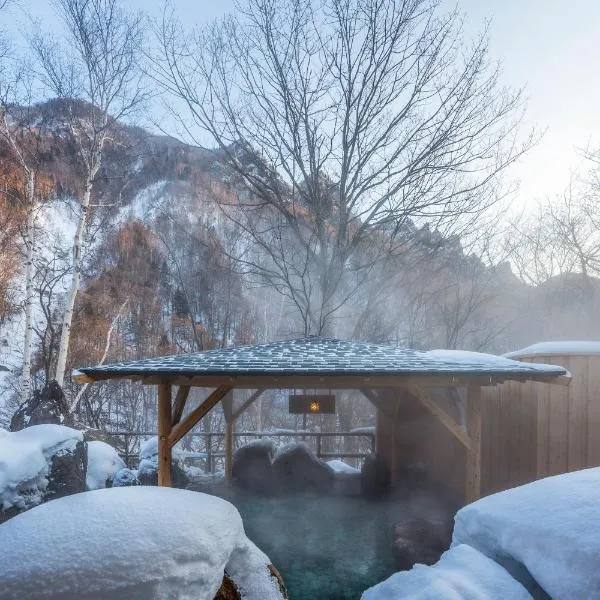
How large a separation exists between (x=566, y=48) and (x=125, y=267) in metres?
17.4

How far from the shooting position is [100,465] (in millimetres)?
8961

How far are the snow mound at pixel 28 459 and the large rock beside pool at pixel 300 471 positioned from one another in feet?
14.4

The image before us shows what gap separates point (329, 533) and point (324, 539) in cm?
28

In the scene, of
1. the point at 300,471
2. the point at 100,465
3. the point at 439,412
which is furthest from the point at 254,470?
the point at 439,412

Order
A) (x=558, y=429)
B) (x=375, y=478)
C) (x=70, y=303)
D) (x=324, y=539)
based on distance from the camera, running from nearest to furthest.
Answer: (x=558, y=429) → (x=324, y=539) → (x=375, y=478) → (x=70, y=303)

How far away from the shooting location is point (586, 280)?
1675 cm

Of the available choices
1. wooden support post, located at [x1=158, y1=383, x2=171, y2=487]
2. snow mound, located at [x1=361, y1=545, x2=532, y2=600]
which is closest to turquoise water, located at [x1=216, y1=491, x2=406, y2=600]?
wooden support post, located at [x1=158, y1=383, x2=171, y2=487]

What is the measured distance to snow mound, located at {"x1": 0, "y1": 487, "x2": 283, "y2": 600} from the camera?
1925 millimetres

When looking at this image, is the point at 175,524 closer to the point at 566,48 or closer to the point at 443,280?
the point at 566,48

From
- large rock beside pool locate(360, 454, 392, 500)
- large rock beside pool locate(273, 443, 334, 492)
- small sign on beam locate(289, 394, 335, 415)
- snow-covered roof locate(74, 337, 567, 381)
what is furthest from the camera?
large rock beside pool locate(273, 443, 334, 492)

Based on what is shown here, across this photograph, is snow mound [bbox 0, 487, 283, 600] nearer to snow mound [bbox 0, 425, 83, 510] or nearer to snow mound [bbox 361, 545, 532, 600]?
snow mound [bbox 361, 545, 532, 600]

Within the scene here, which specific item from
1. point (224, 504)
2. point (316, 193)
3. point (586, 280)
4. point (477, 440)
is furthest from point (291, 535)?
point (586, 280)

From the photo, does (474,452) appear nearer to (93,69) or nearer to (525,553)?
(525,553)

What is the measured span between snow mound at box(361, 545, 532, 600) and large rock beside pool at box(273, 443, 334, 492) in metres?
8.51
